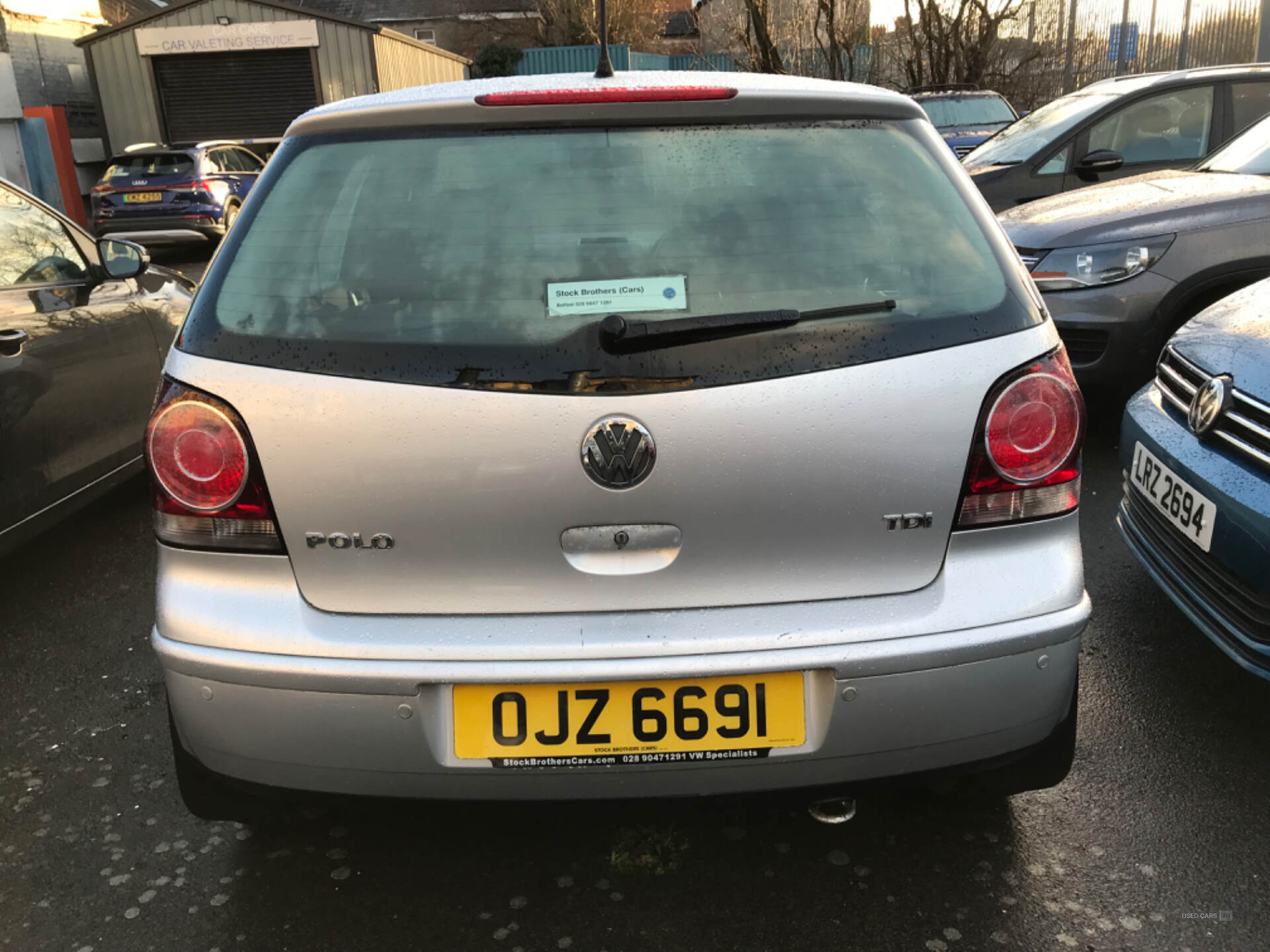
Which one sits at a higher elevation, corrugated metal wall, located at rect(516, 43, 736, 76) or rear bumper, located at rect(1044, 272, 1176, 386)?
corrugated metal wall, located at rect(516, 43, 736, 76)

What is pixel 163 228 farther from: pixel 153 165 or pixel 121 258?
pixel 121 258

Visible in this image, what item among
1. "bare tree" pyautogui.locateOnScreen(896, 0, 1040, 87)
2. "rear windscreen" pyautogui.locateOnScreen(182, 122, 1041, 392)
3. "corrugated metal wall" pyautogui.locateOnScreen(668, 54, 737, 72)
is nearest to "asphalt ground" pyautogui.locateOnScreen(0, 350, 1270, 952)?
"rear windscreen" pyautogui.locateOnScreen(182, 122, 1041, 392)

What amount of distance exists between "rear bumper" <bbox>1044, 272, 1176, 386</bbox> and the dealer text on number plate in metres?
1.75

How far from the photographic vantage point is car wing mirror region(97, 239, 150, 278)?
4.22m

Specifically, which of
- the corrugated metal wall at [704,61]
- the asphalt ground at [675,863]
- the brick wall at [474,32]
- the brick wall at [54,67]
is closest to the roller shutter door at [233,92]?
the brick wall at [54,67]

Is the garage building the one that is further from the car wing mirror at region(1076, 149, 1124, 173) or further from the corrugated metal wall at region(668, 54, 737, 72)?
the car wing mirror at region(1076, 149, 1124, 173)

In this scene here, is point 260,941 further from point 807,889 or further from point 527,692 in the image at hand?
point 807,889

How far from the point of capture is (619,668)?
1.77m

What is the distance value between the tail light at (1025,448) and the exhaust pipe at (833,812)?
754 millimetres

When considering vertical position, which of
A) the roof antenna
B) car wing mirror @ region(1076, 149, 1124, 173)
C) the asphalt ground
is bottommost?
the asphalt ground

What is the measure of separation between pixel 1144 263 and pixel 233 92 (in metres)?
25.4

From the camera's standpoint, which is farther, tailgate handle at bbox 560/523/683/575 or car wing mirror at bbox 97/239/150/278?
car wing mirror at bbox 97/239/150/278

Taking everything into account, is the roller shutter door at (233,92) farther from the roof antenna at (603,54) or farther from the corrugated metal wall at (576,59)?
the roof antenna at (603,54)

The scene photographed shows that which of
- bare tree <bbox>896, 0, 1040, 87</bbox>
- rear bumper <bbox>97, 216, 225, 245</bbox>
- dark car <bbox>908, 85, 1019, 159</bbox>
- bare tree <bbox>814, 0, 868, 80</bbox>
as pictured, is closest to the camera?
dark car <bbox>908, 85, 1019, 159</bbox>
